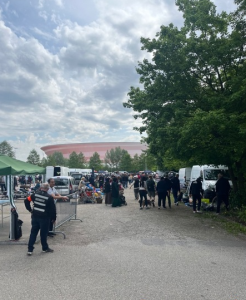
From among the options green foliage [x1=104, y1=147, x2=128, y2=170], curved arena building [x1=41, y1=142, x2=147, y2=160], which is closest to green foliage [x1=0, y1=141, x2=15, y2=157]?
green foliage [x1=104, y1=147, x2=128, y2=170]

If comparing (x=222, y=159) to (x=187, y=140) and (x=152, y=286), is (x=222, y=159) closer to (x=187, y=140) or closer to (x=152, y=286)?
(x=187, y=140)

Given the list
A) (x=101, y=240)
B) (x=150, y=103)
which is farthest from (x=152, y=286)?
(x=150, y=103)

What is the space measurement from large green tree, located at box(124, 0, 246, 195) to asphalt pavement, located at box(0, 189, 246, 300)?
11.7 feet

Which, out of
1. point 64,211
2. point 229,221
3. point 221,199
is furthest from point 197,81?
point 64,211

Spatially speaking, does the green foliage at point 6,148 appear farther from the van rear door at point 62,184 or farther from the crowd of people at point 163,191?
the crowd of people at point 163,191

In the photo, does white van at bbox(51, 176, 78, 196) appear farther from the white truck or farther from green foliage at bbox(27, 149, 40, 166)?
green foliage at bbox(27, 149, 40, 166)

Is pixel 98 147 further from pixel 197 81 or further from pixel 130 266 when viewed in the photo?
pixel 130 266

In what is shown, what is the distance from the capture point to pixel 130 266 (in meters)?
5.97

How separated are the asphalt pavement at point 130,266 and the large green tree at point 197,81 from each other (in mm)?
3560

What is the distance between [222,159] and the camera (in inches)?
507

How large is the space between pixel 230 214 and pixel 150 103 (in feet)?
19.5

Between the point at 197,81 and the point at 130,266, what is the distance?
9735mm

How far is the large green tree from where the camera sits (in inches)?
457

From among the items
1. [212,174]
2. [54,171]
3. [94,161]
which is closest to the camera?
[212,174]
